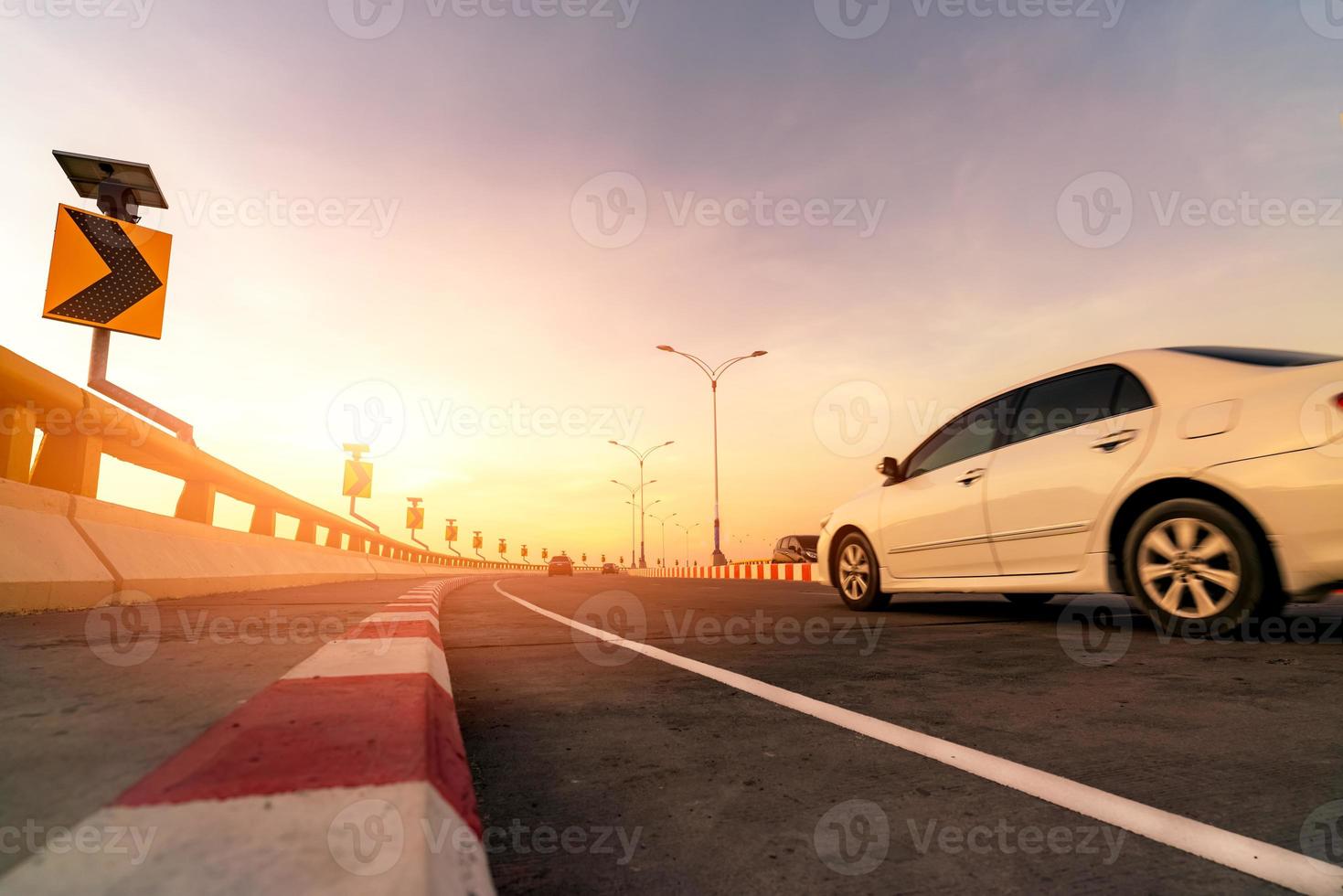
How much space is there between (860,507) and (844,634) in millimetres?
2455

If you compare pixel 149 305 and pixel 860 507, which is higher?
pixel 149 305

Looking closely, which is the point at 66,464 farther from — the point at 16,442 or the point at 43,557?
the point at 43,557

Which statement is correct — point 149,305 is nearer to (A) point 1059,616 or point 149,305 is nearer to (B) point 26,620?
(B) point 26,620

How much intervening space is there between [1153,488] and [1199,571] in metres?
0.52

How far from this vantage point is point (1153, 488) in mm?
4410

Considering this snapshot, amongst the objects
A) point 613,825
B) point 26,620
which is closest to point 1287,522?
point 613,825

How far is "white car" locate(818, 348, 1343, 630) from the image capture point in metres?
3.75

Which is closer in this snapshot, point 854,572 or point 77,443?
point 77,443

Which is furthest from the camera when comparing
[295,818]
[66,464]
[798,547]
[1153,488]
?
[798,547]

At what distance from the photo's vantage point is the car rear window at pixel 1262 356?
157 inches

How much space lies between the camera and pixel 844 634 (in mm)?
4824

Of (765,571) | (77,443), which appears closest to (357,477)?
(765,571)

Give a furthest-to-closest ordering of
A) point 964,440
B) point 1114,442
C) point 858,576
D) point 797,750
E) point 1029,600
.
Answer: point 1029,600 < point 858,576 < point 964,440 < point 1114,442 < point 797,750

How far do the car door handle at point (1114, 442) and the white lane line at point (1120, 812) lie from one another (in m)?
3.15
